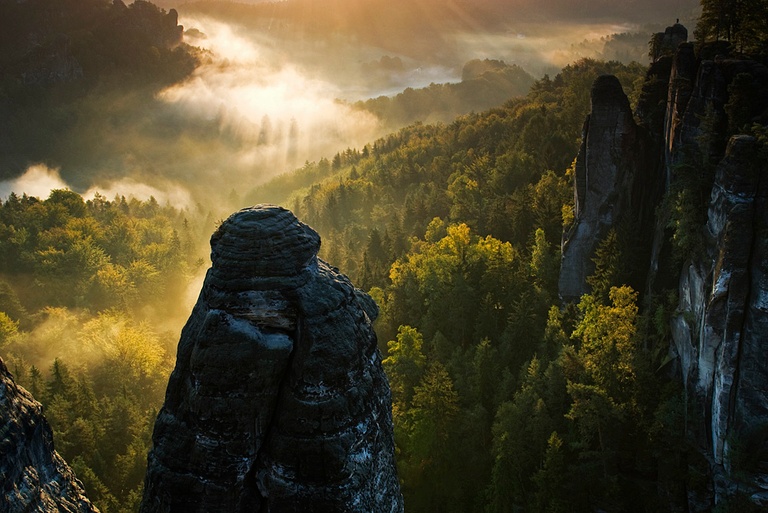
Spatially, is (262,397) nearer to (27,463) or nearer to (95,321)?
(27,463)

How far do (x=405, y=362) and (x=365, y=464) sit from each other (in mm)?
34144

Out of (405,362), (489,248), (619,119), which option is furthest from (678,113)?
(405,362)

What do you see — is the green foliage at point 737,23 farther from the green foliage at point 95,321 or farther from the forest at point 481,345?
the green foliage at point 95,321

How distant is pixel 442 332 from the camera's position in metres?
56.4

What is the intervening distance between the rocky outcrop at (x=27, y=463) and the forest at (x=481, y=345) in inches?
1081

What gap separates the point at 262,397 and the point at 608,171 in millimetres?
38881

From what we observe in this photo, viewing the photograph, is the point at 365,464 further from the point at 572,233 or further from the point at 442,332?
the point at 442,332

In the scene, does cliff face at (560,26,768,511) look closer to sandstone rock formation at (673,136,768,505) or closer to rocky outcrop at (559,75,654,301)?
sandstone rock formation at (673,136,768,505)

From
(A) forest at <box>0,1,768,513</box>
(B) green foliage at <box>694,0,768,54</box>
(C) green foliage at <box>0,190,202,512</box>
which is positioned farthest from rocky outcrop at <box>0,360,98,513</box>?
(B) green foliage at <box>694,0,768,54</box>

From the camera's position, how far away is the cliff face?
2830 cm

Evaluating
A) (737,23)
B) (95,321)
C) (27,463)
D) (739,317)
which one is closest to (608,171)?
(737,23)

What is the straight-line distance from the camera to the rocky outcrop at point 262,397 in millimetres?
14172

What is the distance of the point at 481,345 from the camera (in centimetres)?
4728

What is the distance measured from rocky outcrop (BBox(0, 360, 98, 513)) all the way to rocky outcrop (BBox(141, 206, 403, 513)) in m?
3.56
